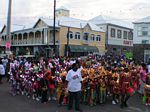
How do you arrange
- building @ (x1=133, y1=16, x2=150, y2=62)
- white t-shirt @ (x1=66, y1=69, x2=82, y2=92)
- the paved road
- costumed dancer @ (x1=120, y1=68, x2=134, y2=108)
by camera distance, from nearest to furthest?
white t-shirt @ (x1=66, y1=69, x2=82, y2=92) → the paved road → costumed dancer @ (x1=120, y1=68, x2=134, y2=108) → building @ (x1=133, y1=16, x2=150, y2=62)

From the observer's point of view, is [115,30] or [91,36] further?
[115,30]

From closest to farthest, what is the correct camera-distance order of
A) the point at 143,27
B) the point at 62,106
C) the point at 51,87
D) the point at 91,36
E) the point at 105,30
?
the point at 62,106
the point at 51,87
the point at 143,27
the point at 91,36
the point at 105,30

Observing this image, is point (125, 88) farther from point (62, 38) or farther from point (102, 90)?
point (62, 38)

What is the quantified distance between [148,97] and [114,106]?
1.67 metres

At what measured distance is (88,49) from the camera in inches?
2052

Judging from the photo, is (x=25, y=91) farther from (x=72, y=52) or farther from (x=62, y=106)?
(x=72, y=52)

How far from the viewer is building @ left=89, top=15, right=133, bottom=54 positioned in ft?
197

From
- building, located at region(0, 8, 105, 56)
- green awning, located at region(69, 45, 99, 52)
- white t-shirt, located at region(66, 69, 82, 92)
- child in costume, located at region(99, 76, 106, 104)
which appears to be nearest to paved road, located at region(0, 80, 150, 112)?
child in costume, located at region(99, 76, 106, 104)

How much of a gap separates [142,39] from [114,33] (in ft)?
42.5

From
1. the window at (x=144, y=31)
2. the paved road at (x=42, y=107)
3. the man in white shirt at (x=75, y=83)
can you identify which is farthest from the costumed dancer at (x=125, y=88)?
the window at (x=144, y=31)

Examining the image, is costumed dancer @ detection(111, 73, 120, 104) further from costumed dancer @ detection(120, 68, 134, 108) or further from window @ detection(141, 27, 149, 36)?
window @ detection(141, 27, 149, 36)

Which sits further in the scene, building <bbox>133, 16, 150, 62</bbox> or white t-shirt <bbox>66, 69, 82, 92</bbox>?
building <bbox>133, 16, 150, 62</bbox>

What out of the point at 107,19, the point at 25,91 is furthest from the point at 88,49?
the point at 25,91

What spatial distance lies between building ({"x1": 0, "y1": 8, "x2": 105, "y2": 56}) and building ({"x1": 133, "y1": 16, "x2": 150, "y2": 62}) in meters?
7.73
